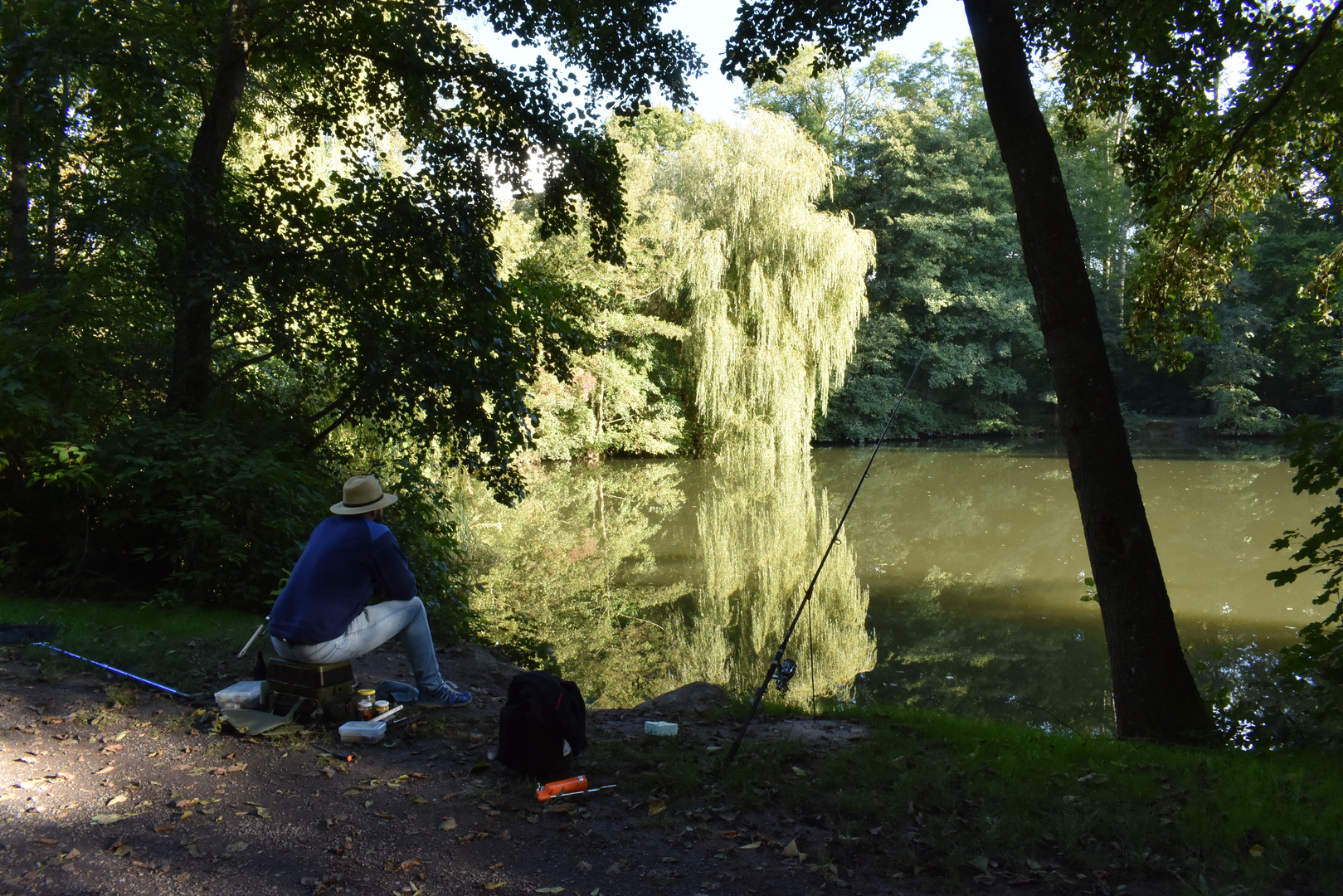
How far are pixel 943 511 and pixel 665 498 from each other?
506 cm

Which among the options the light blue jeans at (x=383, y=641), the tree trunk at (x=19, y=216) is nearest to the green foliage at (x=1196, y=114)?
the light blue jeans at (x=383, y=641)

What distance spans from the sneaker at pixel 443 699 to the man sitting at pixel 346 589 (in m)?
0.42

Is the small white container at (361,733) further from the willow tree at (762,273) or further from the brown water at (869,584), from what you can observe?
the willow tree at (762,273)

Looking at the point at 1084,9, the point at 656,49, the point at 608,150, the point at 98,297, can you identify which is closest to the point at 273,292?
the point at 98,297

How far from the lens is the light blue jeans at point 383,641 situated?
373 cm

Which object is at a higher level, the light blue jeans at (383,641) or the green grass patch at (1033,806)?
the light blue jeans at (383,641)

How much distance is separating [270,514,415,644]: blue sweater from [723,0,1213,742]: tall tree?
125 inches

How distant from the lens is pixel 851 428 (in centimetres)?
2841

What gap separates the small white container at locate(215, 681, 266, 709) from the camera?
3752 millimetres

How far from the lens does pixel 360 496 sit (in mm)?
3920

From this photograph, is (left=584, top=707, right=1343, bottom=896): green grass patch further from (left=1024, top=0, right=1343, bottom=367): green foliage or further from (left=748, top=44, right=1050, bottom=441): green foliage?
(left=748, top=44, right=1050, bottom=441): green foliage

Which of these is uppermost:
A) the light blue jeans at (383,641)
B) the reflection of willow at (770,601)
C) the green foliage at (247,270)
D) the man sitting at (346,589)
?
the green foliage at (247,270)

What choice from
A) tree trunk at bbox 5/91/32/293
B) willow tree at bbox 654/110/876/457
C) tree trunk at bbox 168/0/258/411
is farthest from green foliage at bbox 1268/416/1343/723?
willow tree at bbox 654/110/876/457

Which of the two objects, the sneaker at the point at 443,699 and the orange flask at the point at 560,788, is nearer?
the orange flask at the point at 560,788
